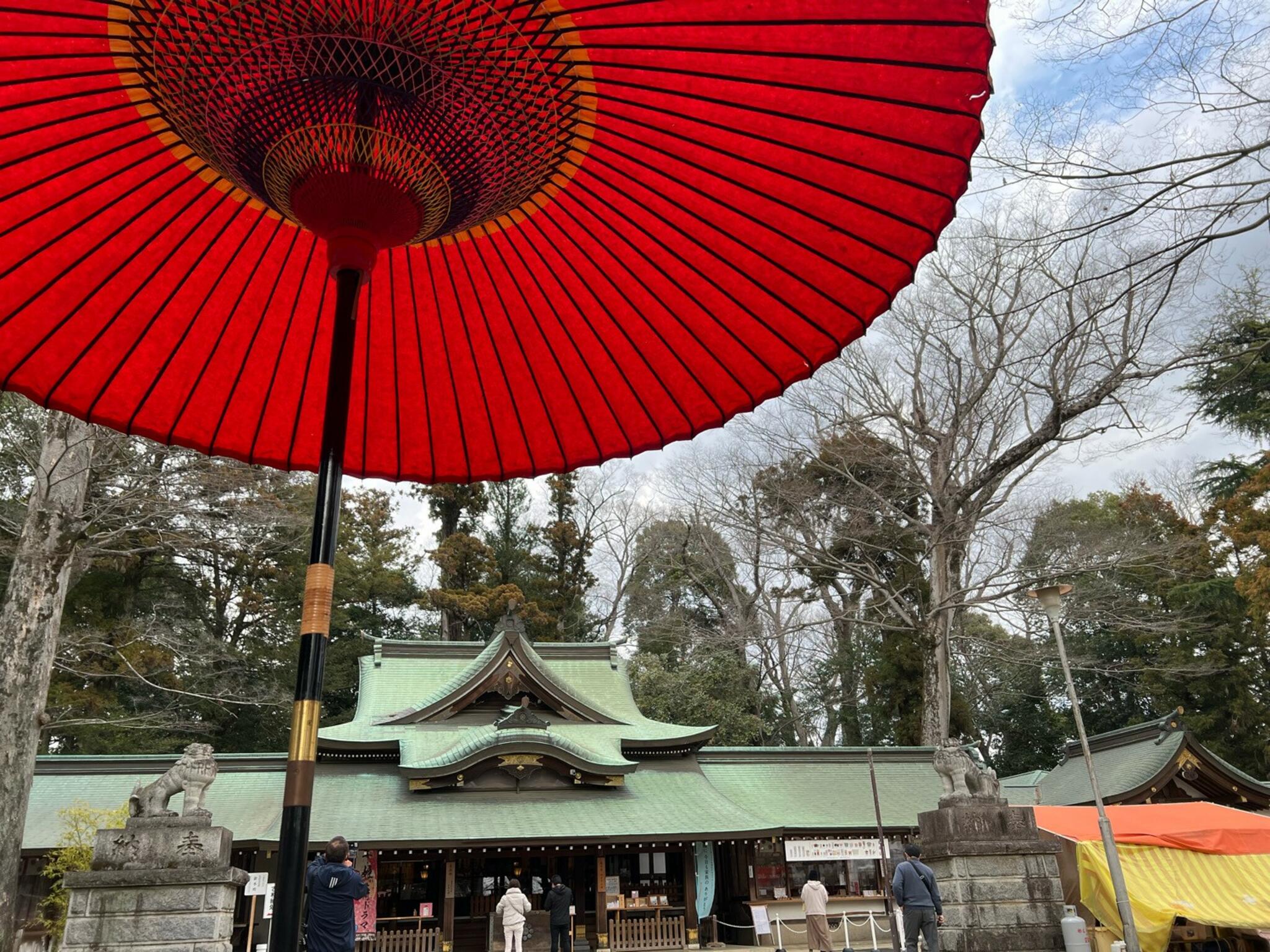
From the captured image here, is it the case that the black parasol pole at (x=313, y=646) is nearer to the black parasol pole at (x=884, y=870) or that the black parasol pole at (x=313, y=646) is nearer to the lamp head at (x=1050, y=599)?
the lamp head at (x=1050, y=599)

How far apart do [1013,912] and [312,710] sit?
9.54m

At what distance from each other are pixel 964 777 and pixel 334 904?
728 cm

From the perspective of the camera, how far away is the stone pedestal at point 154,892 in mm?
6973

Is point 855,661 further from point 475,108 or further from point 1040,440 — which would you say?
point 475,108

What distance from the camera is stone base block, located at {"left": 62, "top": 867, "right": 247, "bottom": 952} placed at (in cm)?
694

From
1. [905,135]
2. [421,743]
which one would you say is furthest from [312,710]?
[421,743]

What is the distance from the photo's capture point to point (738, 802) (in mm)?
19438

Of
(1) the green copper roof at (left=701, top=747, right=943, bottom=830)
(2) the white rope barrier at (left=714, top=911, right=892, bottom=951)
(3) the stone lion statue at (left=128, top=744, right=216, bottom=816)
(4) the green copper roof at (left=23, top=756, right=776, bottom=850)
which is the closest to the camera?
(3) the stone lion statue at (left=128, top=744, right=216, bottom=816)

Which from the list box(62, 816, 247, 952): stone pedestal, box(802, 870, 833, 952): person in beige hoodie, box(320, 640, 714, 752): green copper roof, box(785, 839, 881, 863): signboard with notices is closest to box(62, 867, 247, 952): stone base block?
box(62, 816, 247, 952): stone pedestal

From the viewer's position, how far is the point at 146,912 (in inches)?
279

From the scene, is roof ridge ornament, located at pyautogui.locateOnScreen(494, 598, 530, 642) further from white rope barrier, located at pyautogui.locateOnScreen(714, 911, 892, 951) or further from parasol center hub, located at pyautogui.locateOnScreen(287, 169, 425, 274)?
parasol center hub, located at pyautogui.locateOnScreen(287, 169, 425, 274)

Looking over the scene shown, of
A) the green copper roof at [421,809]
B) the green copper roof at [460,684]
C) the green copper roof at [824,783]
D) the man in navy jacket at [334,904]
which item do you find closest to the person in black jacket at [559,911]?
the green copper roof at [421,809]

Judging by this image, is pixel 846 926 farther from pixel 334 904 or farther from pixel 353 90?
pixel 353 90

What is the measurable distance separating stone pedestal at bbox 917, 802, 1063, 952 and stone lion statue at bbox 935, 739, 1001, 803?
184 mm
